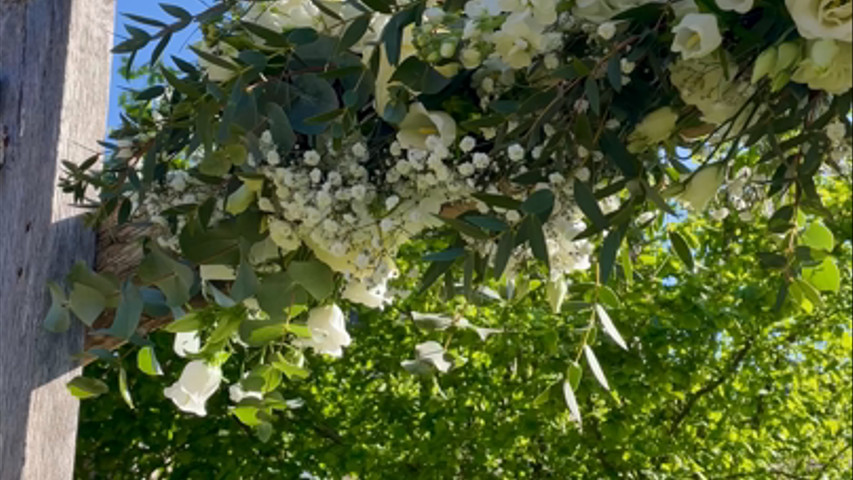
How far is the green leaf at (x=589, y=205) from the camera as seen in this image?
3.05 feet

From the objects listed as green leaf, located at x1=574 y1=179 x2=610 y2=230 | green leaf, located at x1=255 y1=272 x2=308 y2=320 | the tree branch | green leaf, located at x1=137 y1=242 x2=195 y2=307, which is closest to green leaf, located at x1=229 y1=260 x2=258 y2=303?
green leaf, located at x1=255 y1=272 x2=308 y2=320

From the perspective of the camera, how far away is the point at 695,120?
3.19 ft

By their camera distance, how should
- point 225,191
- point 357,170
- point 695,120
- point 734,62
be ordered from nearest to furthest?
point 734,62 → point 695,120 → point 357,170 → point 225,191

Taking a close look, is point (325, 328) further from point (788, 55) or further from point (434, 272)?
point (788, 55)

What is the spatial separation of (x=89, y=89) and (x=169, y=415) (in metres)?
1.94

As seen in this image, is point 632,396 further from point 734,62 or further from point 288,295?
point 734,62

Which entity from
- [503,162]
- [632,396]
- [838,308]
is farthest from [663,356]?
[503,162]

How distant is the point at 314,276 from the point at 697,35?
507mm

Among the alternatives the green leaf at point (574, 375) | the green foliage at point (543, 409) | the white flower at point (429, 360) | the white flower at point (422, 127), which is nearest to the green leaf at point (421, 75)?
the white flower at point (422, 127)

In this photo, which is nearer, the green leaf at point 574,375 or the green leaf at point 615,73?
the green leaf at point 615,73

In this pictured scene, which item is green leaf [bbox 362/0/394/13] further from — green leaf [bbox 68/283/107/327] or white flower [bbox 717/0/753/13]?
green leaf [bbox 68/283/107/327]

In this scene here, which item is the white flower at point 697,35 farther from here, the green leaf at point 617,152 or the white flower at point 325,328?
the white flower at point 325,328

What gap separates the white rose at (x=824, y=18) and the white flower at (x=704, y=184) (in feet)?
0.81

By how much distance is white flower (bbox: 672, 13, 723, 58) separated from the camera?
2.58ft
